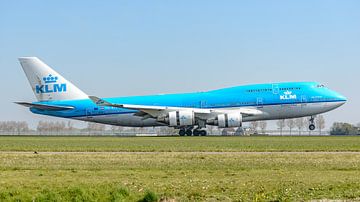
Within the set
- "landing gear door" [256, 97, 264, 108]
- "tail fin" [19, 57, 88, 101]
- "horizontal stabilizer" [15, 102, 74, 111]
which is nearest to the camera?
"horizontal stabilizer" [15, 102, 74, 111]

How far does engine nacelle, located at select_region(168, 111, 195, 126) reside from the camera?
5912 centimetres

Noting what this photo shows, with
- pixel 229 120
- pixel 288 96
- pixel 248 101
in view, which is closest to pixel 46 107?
pixel 229 120

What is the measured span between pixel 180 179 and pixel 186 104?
148ft

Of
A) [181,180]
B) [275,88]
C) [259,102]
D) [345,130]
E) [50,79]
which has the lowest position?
[181,180]

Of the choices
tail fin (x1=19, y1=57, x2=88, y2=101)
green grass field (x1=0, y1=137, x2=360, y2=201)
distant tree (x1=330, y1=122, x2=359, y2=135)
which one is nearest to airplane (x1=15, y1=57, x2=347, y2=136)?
tail fin (x1=19, y1=57, x2=88, y2=101)

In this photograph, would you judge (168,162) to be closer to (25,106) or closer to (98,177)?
(98,177)

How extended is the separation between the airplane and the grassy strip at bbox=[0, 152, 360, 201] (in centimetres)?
3547

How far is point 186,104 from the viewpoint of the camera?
62719 mm

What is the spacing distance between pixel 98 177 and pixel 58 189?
7.77 feet

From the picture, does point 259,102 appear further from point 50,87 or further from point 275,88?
point 50,87

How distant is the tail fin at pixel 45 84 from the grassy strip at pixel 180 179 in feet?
133

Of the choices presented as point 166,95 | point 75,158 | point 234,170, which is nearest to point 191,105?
point 166,95

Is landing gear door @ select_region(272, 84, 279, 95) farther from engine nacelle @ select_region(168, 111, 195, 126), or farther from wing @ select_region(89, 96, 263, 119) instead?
engine nacelle @ select_region(168, 111, 195, 126)

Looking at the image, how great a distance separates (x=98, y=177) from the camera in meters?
18.2
